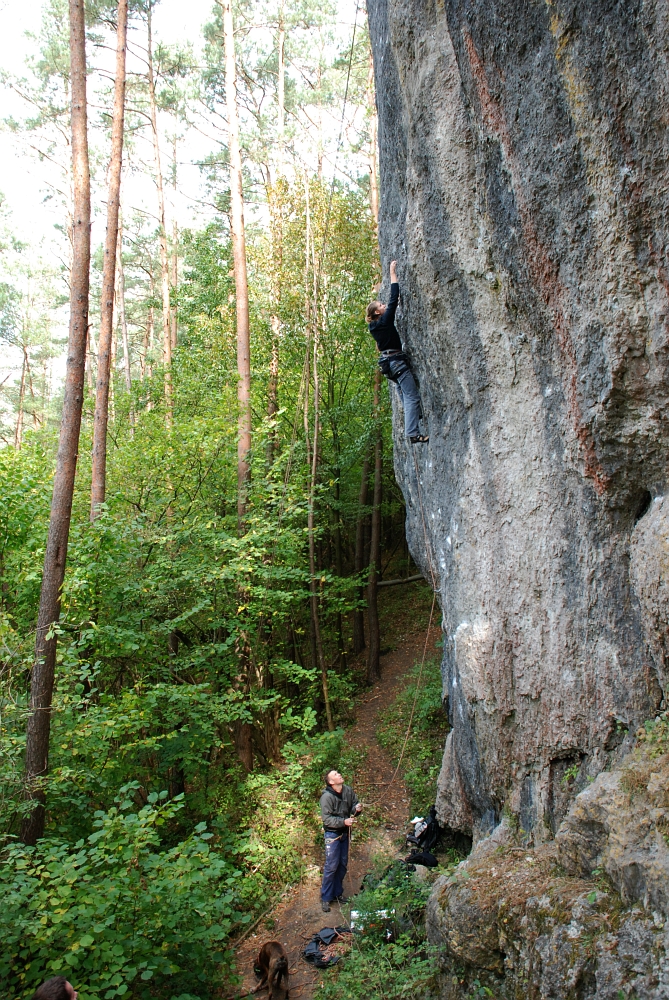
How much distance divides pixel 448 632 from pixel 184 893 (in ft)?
12.2

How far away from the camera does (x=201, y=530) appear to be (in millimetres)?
9578

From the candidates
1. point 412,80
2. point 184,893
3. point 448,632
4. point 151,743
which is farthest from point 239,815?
point 412,80

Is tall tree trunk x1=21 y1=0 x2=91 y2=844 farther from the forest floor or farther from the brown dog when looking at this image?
the forest floor

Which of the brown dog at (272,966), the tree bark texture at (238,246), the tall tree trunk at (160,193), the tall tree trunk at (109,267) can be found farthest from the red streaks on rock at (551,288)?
the tall tree trunk at (160,193)

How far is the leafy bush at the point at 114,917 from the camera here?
4844 millimetres

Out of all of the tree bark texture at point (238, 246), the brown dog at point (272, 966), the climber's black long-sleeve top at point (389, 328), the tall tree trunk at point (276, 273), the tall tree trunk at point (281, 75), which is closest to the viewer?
the brown dog at point (272, 966)

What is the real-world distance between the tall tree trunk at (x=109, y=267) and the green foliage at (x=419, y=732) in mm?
5840

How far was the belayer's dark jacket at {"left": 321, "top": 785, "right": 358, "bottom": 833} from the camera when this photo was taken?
7.45 m

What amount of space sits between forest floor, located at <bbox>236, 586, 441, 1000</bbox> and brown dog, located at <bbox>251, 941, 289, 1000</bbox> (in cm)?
8

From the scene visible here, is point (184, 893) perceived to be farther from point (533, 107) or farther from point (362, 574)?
point (362, 574)

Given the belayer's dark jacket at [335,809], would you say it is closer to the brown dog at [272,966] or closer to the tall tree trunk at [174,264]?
the brown dog at [272,966]

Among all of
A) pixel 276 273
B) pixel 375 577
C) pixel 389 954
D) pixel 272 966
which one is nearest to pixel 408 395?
pixel 389 954

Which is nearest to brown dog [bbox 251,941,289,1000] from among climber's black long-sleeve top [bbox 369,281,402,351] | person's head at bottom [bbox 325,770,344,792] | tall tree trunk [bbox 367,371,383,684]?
person's head at bottom [bbox 325,770,344,792]

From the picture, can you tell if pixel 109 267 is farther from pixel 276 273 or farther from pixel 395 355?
pixel 395 355
